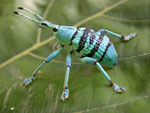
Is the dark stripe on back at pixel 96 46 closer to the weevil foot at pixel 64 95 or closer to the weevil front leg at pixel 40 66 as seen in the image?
the weevil front leg at pixel 40 66

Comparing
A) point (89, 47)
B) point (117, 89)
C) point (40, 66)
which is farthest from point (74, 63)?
point (117, 89)

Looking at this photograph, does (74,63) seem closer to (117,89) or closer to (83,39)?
(83,39)

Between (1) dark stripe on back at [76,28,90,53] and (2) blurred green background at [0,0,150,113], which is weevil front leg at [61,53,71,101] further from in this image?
(1) dark stripe on back at [76,28,90,53]

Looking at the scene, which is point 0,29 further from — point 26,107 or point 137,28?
point 137,28

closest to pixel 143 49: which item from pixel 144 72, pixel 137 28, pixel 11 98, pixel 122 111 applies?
pixel 144 72

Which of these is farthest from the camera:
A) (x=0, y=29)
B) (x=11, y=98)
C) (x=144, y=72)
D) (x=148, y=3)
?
(x=0, y=29)

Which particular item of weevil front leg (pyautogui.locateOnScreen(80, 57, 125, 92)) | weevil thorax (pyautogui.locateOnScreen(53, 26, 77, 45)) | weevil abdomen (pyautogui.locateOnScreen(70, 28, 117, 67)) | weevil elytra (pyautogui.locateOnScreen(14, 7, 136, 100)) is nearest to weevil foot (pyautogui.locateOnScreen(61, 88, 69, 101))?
weevil elytra (pyautogui.locateOnScreen(14, 7, 136, 100))

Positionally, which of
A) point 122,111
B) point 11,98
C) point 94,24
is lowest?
point 122,111
